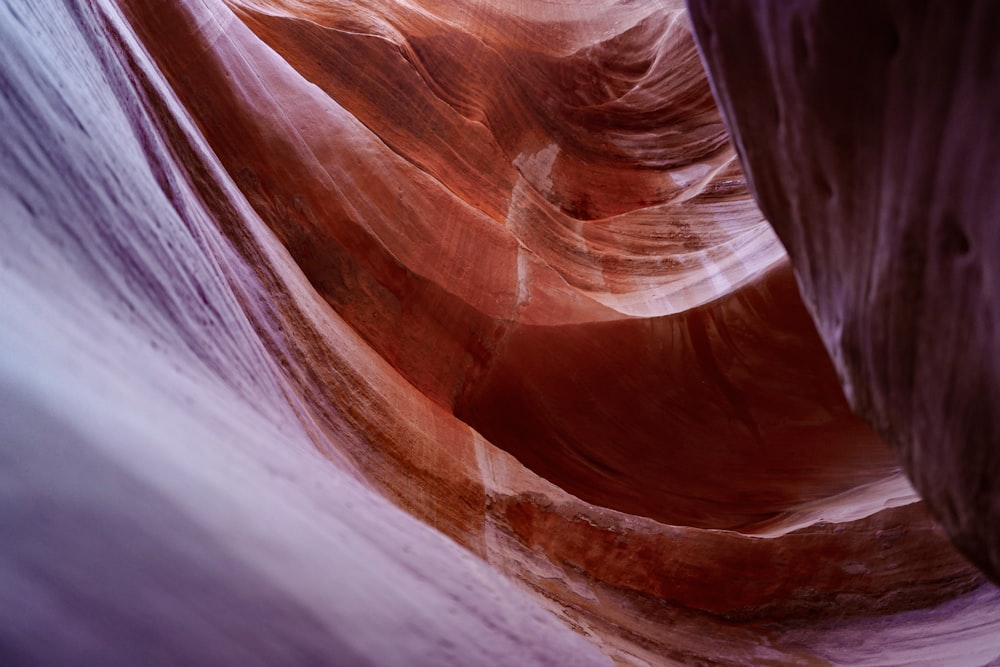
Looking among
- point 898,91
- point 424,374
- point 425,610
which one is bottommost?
point 425,610

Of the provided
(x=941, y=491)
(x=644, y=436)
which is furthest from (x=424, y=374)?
(x=941, y=491)

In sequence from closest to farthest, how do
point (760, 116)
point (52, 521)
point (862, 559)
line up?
point (52, 521)
point (760, 116)
point (862, 559)

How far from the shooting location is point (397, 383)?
267cm

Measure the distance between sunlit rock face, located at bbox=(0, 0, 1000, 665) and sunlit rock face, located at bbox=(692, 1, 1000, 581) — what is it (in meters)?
0.78

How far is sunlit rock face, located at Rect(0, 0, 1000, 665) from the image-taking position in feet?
2.60

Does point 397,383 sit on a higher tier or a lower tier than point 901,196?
higher

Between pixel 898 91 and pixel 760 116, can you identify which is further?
pixel 760 116

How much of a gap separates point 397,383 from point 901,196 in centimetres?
208

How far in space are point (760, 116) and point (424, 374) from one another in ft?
6.63

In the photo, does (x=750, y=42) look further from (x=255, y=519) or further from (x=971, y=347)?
(x=255, y=519)

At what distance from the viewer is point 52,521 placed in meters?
0.69

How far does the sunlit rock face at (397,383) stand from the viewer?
0.79m

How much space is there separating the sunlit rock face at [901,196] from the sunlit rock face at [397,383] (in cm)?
78

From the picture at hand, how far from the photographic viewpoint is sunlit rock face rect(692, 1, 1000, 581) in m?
0.81
